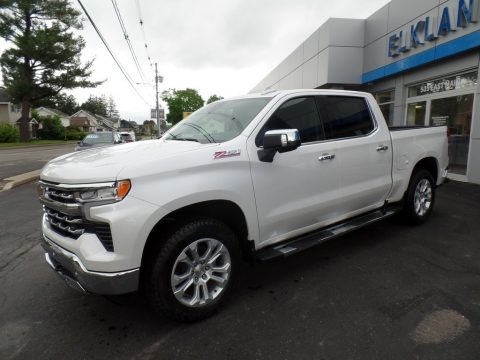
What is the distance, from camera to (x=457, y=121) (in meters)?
9.26

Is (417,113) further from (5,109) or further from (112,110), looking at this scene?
(112,110)

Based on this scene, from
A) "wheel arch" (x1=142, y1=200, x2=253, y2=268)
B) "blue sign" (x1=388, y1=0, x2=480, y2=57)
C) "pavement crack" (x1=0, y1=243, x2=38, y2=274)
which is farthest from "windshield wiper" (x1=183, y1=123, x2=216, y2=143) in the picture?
"blue sign" (x1=388, y1=0, x2=480, y2=57)

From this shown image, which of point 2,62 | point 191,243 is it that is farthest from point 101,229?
point 2,62

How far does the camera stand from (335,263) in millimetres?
3799

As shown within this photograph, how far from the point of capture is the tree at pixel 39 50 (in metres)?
31.4

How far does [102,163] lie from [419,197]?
171 inches

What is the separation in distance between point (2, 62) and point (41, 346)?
129 ft

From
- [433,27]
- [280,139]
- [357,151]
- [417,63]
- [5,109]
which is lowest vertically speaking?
[357,151]

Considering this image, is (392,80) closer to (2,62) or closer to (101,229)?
(101,229)

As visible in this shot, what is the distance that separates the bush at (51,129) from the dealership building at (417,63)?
44569mm

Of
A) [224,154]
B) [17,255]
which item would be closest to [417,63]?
[224,154]

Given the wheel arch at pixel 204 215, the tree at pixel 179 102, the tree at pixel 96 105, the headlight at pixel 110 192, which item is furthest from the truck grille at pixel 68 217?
the tree at pixel 96 105

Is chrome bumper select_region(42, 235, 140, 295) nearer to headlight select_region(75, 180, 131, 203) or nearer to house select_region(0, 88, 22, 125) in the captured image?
headlight select_region(75, 180, 131, 203)

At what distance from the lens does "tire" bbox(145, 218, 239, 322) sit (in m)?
2.47
